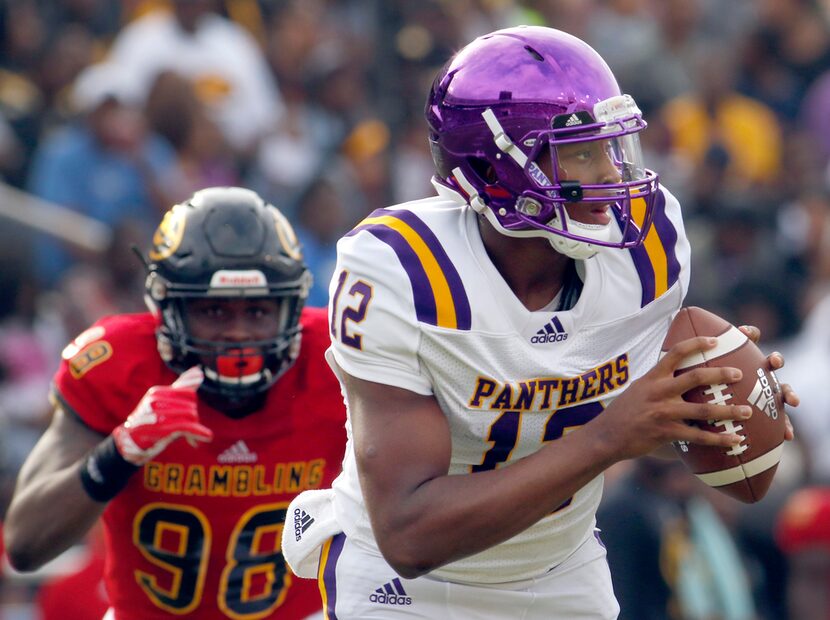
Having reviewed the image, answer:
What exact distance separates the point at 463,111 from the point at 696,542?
344 cm

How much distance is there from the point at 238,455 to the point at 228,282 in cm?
46

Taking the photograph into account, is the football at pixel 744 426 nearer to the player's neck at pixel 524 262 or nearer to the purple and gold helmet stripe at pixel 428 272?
the player's neck at pixel 524 262

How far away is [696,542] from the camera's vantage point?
19.7 ft

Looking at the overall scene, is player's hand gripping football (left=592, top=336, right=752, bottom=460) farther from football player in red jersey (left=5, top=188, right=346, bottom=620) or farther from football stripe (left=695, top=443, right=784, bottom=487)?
football player in red jersey (left=5, top=188, right=346, bottom=620)

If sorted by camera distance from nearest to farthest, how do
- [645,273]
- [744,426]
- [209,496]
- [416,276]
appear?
[416,276] → [744,426] → [645,273] → [209,496]

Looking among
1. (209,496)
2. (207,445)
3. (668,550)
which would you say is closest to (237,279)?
(207,445)

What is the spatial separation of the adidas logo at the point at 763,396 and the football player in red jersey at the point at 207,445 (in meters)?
1.28

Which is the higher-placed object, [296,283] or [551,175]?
[551,175]

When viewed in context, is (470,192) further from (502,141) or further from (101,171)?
(101,171)

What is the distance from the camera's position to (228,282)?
12.9ft

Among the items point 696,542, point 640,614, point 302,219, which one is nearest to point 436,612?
point 640,614

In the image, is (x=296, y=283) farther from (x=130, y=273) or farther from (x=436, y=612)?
(x=130, y=273)

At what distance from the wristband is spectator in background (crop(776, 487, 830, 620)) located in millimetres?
3170

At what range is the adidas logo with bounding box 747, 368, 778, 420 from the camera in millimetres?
3014
